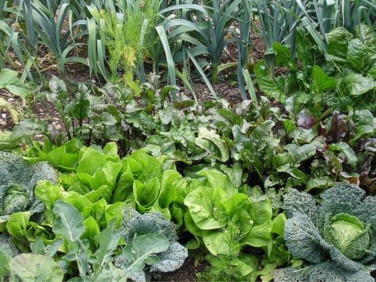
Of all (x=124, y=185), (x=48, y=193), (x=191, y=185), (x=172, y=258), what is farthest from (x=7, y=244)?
(x=191, y=185)

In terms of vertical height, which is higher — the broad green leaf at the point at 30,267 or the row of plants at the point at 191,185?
the broad green leaf at the point at 30,267

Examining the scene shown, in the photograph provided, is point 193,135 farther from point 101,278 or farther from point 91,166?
point 101,278

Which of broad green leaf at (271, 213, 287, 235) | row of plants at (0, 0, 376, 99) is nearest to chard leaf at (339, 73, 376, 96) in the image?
row of plants at (0, 0, 376, 99)

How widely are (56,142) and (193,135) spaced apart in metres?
0.68

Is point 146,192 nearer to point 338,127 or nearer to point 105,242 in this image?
point 105,242

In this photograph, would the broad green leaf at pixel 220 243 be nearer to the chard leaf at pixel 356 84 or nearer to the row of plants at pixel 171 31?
the row of plants at pixel 171 31

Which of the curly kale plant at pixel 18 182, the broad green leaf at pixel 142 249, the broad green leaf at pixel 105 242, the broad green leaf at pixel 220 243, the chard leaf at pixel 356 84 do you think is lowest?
the broad green leaf at pixel 220 243

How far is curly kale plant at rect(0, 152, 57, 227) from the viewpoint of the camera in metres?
2.62

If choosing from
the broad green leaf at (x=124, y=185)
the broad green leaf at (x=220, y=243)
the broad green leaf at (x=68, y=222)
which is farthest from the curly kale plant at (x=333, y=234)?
the broad green leaf at (x=68, y=222)

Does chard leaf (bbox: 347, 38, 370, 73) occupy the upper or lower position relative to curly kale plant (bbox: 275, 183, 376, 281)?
upper

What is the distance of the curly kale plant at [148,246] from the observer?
7.56 feet

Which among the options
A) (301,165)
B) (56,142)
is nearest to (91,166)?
(56,142)

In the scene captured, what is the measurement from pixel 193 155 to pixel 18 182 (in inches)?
32.5

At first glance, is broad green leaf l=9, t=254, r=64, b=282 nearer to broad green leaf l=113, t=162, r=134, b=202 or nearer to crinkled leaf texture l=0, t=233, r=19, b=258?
crinkled leaf texture l=0, t=233, r=19, b=258
